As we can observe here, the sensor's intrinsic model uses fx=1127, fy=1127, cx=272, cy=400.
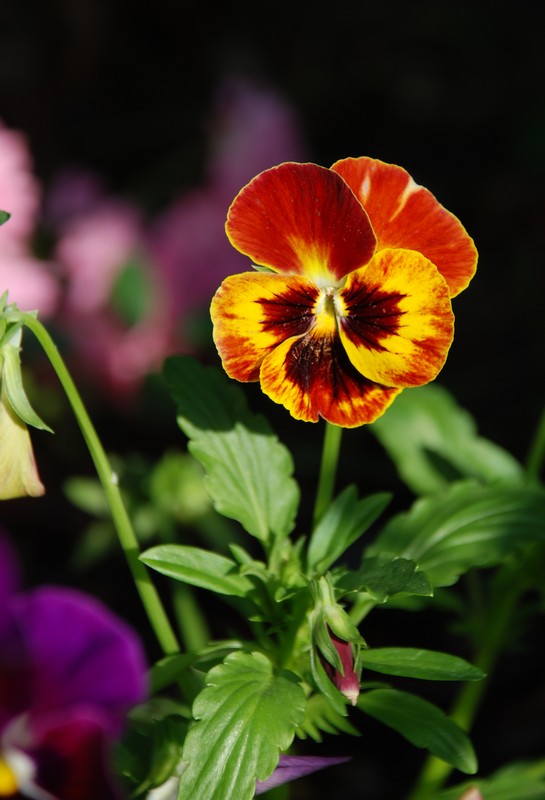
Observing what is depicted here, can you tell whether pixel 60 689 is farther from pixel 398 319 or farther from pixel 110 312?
pixel 110 312

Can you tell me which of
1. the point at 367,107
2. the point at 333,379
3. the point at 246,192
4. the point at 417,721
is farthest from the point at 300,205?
the point at 367,107

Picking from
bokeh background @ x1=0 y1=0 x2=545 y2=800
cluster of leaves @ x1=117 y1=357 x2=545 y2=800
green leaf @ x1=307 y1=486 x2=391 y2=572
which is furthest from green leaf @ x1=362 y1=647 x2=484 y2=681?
bokeh background @ x1=0 y1=0 x2=545 y2=800

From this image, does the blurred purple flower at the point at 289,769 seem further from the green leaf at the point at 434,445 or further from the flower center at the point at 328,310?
the green leaf at the point at 434,445

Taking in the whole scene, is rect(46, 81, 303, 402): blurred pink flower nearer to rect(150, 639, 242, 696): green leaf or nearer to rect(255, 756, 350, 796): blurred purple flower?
rect(150, 639, 242, 696): green leaf

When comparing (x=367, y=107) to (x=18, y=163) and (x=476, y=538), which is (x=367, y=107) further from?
(x=476, y=538)

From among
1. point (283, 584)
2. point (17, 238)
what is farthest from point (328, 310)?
Answer: point (17, 238)

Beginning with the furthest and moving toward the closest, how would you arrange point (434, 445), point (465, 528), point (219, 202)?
point (219, 202), point (434, 445), point (465, 528)

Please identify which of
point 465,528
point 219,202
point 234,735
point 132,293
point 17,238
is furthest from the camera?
point 219,202
